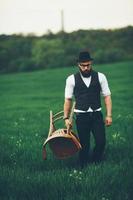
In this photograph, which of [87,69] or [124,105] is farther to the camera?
[124,105]

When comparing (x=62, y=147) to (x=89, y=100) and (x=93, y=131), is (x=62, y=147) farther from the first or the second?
(x=89, y=100)

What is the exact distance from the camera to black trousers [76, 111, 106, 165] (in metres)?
7.58

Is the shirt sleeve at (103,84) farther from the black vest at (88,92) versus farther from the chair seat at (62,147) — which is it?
the chair seat at (62,147)

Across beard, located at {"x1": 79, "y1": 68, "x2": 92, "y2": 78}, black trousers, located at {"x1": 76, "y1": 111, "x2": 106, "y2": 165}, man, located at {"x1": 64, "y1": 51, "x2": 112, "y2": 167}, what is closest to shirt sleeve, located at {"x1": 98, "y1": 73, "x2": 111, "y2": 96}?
man, located at {"x1": 64, "y1": 51, "x2": 112, "y2": 167}

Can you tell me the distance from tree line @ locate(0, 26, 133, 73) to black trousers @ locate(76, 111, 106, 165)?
32254mm

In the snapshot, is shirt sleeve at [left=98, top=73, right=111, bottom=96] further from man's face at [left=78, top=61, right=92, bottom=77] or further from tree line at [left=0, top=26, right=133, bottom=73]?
tree line at [left=0, top=26, right=133, bottom=73]

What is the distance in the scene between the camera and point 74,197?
5.96 m

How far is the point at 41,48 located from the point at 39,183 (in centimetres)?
4504

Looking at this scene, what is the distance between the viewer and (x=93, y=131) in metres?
7.70

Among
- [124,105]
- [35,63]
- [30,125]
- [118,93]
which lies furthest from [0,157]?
[35,63]

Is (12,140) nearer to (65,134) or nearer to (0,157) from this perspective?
(0,157)

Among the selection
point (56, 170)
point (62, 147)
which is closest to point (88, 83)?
point (62, 147)

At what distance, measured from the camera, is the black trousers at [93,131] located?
24.9 ft

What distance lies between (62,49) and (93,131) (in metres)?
42.1
